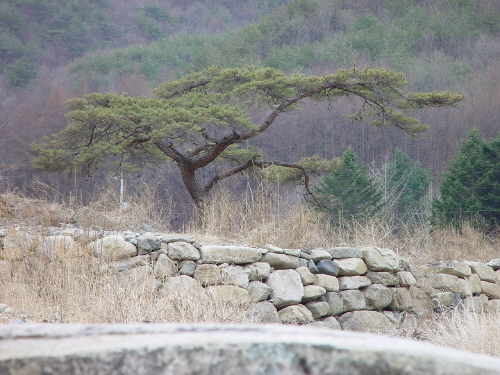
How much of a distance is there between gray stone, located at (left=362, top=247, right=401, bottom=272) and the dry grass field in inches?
24.5

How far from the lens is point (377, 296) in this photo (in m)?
5.97

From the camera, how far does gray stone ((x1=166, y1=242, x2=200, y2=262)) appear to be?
490 cm

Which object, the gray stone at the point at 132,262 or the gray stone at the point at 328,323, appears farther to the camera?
the gray stone at the point at 328,323

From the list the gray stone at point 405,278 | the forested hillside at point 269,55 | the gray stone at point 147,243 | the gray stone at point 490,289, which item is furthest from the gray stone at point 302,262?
the forested hillside at point 269,55

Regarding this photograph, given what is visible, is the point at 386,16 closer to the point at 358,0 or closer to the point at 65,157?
the point at 358,0

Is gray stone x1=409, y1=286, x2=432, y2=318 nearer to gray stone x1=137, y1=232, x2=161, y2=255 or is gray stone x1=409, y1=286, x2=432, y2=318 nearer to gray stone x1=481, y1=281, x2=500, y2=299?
gray stone x1=481, y1=281, x2=500, y2=299

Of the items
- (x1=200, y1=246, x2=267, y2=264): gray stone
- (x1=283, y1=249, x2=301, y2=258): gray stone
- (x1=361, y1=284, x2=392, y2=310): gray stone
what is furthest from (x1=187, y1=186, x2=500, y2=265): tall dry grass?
(x1=361, y1=284, x2=392, y2=310): gray stone

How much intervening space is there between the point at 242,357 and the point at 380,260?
5.99 m

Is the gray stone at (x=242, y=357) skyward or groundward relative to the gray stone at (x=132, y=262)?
skyward

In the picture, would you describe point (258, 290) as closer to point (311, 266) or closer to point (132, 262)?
point (311, 266)

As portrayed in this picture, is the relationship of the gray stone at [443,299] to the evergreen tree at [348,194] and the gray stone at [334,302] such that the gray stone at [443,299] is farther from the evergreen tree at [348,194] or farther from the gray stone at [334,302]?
the evergreen tree at [348,194]

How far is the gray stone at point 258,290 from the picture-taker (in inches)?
190

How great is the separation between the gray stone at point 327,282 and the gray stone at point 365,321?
0.36m

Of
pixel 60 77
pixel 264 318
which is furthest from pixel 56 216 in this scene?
pixel 60 77
